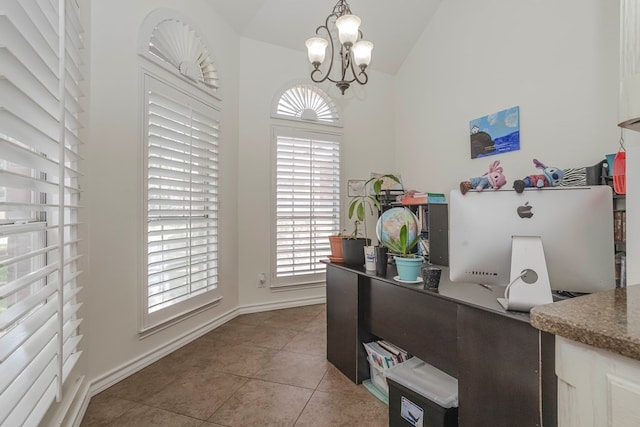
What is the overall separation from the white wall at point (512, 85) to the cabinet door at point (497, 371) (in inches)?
83.5

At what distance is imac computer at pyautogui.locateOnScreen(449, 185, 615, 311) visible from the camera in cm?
105

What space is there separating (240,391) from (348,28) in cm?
259

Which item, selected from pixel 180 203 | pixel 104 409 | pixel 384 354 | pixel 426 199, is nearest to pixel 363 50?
pixel 426 199

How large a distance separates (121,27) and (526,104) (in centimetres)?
341

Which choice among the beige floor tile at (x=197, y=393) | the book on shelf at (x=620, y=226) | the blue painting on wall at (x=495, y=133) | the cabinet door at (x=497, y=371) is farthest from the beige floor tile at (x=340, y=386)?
the blue painting on wall at (x=495, y=133)

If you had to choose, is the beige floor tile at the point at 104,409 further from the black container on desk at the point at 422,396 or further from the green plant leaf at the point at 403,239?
the green plant leaf at the point at 403,239

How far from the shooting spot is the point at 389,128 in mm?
4281

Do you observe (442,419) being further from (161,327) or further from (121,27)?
(121,27)

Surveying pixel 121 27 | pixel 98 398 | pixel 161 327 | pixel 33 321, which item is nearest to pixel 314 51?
pixel 121 27

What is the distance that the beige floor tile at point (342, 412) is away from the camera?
1.61 meters

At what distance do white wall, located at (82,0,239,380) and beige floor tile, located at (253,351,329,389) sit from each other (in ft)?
2.99

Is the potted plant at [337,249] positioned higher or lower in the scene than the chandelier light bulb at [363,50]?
lower

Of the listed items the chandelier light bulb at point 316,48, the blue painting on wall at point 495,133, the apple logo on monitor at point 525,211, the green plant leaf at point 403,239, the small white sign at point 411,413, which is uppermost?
the chandelier light bulb at point 316,48

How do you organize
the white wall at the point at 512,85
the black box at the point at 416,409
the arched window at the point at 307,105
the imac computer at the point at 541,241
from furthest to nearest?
the arched window at the point at 307,105 → the white wall at the point at 512,85 → the black box at the point at 416,409 → the imac computer at the point at 541,241
